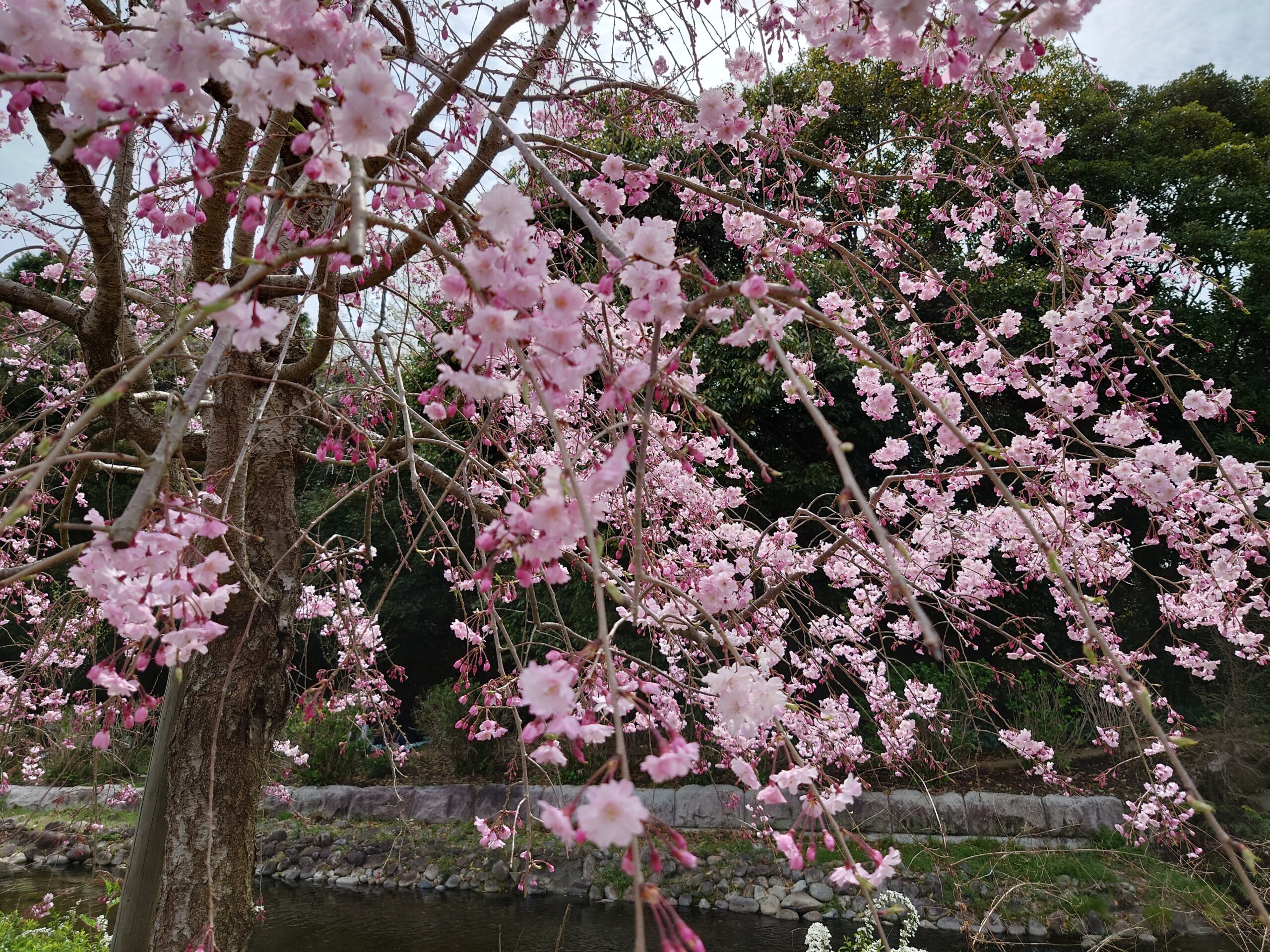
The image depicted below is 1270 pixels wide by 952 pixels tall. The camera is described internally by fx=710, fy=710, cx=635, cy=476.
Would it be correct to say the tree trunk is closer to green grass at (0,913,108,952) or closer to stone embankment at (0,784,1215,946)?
green grass at (0,913,108,952)

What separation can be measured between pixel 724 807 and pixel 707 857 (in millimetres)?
506

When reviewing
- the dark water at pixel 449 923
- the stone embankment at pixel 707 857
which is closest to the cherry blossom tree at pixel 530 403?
the stone embankment at pixel 707 857

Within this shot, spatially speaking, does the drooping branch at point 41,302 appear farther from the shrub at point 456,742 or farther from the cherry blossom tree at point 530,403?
the shrub at point 456,742

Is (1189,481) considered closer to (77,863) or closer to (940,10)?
(940,10)

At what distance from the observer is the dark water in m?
4.50

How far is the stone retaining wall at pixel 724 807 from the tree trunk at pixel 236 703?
119 inches

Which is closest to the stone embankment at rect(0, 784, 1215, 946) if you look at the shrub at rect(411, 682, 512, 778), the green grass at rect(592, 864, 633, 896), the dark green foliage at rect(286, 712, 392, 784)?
the green grass at rect(592, 864, 633, 896)

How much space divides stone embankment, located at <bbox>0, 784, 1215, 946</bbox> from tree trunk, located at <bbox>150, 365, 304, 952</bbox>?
8.27ft

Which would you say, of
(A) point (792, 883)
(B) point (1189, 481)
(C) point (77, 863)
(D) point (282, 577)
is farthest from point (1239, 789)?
(C) point (77, 863)

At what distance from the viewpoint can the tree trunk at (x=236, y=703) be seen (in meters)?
1.94

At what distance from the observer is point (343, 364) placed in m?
3.18

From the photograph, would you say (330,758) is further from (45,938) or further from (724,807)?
(45,938)

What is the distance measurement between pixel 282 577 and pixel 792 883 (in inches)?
177

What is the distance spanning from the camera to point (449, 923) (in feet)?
16.2
